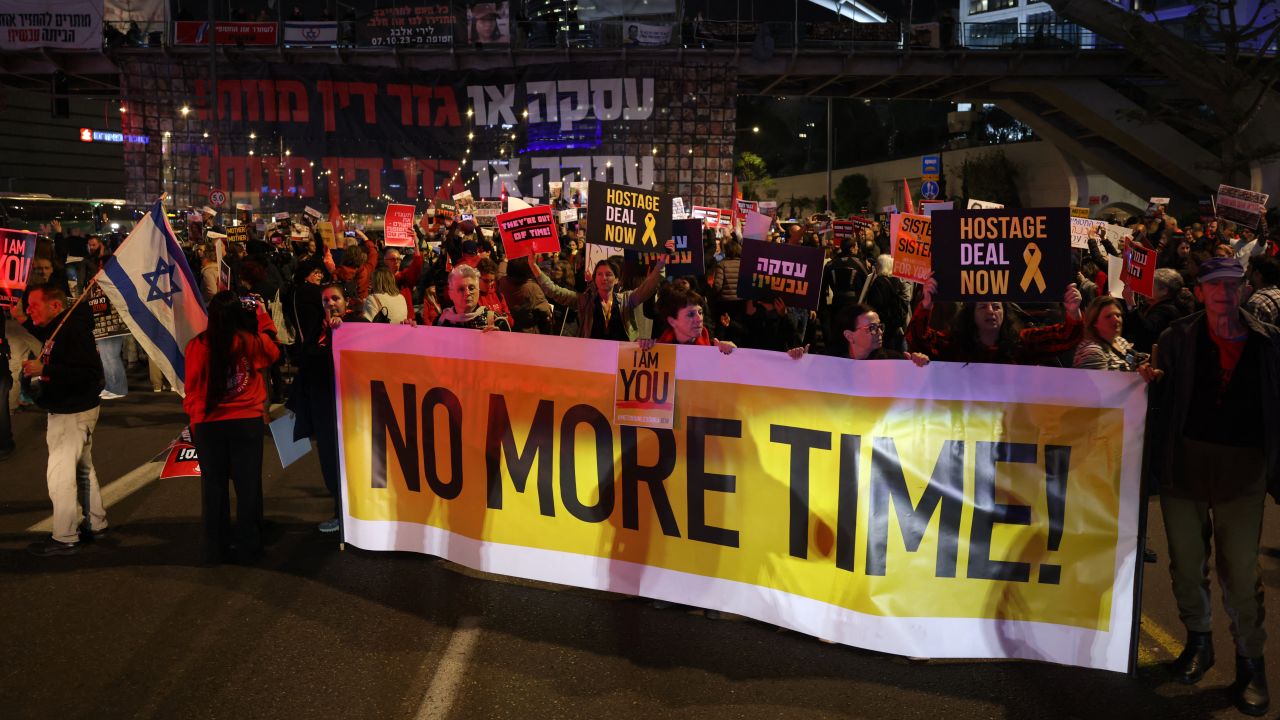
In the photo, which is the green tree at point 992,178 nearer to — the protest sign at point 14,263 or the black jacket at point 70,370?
the protest sign at point 14,263

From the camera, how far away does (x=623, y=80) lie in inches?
1272

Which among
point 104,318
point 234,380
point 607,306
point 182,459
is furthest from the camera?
point 104,318

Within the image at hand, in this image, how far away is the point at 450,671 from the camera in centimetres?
461

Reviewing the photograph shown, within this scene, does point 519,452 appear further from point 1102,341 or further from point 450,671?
point 1102,341

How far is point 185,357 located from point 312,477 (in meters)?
2.45

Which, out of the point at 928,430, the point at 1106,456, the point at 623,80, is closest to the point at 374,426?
the point at 928,430

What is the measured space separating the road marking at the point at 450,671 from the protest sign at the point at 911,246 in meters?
5.53

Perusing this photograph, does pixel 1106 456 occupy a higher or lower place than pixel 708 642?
higher

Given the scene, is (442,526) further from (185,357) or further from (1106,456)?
(1106,456)

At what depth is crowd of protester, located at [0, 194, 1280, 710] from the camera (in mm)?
4426

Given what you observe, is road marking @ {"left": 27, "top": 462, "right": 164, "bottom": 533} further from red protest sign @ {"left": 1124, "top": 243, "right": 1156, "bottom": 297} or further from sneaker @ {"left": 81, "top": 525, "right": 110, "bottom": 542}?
red protest sign @ {"left": 1124, "top": 243, "right": 1156, "bottom": 297}

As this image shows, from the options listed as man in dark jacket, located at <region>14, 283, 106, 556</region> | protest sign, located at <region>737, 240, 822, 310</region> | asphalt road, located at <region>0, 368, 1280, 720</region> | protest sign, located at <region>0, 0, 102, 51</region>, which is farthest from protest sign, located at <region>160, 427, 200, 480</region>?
protest sign, located at <region>0, 0, 102, 51</region>

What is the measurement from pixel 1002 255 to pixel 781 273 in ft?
10.4

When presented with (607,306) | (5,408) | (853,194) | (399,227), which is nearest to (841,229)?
(399,227)
